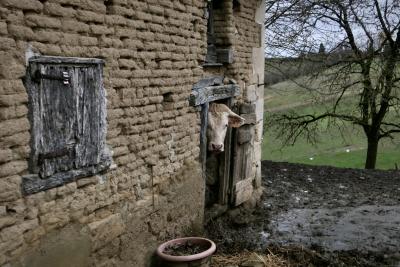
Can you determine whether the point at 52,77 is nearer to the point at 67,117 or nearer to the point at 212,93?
the point at 67,117

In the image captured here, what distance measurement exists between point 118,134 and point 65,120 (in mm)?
905

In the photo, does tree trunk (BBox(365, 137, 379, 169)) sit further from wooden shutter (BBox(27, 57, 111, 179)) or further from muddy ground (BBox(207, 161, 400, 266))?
wooden shutter (BBox(27, 57, 111, 179))

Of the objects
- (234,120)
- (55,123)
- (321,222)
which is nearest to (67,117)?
(55,123)

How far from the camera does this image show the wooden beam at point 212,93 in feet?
21.5

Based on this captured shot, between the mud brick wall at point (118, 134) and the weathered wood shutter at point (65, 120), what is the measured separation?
85 mm

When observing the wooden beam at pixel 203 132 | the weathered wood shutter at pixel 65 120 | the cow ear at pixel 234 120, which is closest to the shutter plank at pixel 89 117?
the weathered wood shutter at pixel 65 120

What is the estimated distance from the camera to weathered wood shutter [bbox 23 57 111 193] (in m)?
3.87

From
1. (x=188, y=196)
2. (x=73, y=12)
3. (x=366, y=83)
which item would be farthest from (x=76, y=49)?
(x=366, y=83)

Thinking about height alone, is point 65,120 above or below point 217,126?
above

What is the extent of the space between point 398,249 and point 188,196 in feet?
10.1

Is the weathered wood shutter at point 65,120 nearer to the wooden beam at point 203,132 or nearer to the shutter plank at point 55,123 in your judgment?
the shutter plank at point 55,123

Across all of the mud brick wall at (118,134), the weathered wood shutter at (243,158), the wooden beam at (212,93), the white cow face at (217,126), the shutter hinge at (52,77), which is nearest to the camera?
the mud brick wall at (118,134)

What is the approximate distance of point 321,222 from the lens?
342 inches

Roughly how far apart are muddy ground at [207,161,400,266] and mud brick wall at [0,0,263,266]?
1.18 meters
